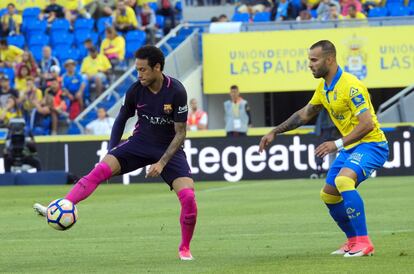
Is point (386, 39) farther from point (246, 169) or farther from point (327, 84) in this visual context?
point (327, 84)

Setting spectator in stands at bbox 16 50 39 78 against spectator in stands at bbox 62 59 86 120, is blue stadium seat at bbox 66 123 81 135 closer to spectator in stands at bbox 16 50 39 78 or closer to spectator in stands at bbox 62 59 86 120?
spectator in stands at bbox 62 59 86 120

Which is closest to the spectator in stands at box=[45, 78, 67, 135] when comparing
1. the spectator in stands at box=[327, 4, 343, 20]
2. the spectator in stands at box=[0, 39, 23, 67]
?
the spectator in stands at box=[0, 39, 23, 67]

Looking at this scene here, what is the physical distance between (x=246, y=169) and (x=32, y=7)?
11.4m

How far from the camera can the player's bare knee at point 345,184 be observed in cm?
1083

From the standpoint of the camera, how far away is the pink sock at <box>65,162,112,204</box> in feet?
36.0

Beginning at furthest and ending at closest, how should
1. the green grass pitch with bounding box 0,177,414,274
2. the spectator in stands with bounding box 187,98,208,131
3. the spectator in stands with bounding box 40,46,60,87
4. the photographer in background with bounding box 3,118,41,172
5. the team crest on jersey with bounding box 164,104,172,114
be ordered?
the spectator in stands with bounding box 40,46,60,87, the spectator in stands with bounding box 187,98,208,131, the photographer in background with bounding box 3,118,41,172, the team crest on jersey with bounding box 164,104,172,114, the green grass pitch with bounding box 0,177,414,274

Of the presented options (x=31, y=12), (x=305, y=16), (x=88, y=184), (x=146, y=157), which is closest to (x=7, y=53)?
(x=31, y=12)

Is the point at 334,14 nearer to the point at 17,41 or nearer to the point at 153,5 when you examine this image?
the point at 153,5

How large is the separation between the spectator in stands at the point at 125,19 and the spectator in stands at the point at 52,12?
2.40 metres

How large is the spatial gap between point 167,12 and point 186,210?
22.7 metres

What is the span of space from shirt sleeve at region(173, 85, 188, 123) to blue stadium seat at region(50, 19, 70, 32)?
22650 millimetres

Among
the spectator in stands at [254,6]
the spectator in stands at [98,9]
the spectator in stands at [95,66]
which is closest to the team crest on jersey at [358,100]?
the spectator in stands at [95,66]

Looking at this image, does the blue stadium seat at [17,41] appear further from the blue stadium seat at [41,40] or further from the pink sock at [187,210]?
the pink sock at [187,210]

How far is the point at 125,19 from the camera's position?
32.4 metres
